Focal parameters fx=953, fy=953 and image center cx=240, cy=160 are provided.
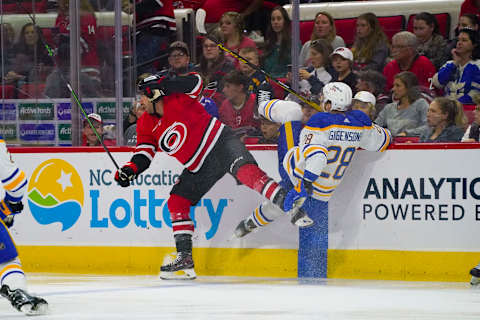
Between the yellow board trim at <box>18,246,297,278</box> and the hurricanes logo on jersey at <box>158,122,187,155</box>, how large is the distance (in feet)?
2.36

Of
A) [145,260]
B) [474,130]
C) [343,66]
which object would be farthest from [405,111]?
[145,260]

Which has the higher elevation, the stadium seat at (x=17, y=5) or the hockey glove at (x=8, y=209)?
the stadium seat at (x=17, y=5)

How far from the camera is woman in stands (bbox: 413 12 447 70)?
22.3 feet

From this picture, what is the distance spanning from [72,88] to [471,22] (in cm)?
285

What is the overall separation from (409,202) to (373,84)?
1032mm

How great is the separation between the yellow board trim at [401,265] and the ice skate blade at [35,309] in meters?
2.11

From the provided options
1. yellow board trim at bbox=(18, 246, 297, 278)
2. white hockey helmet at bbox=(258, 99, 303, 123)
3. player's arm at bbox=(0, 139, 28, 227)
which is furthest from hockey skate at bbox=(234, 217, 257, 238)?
player's arm at bbox=(0, 139, 28, 227)

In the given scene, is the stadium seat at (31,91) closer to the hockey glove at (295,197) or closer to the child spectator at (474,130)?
the hockey glove at (295,197)

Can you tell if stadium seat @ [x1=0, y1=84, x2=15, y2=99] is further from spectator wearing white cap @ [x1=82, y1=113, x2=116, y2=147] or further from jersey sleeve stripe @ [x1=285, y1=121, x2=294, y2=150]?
jersey sleeve stripe @ [x1=285, y1=121, x2=294, y2=150]

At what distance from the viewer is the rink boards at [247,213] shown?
19.2ft

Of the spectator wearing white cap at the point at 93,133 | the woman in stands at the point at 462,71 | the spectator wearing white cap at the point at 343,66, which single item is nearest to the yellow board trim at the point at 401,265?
the woman in stands at the point at 462,71

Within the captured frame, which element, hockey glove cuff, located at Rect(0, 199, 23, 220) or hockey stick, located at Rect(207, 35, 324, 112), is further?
hockey stick, located at Rect(207, 35, 324, 112)

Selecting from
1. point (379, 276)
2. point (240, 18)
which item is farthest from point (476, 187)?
point (240, 18)

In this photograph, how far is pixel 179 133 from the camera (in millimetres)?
6188
